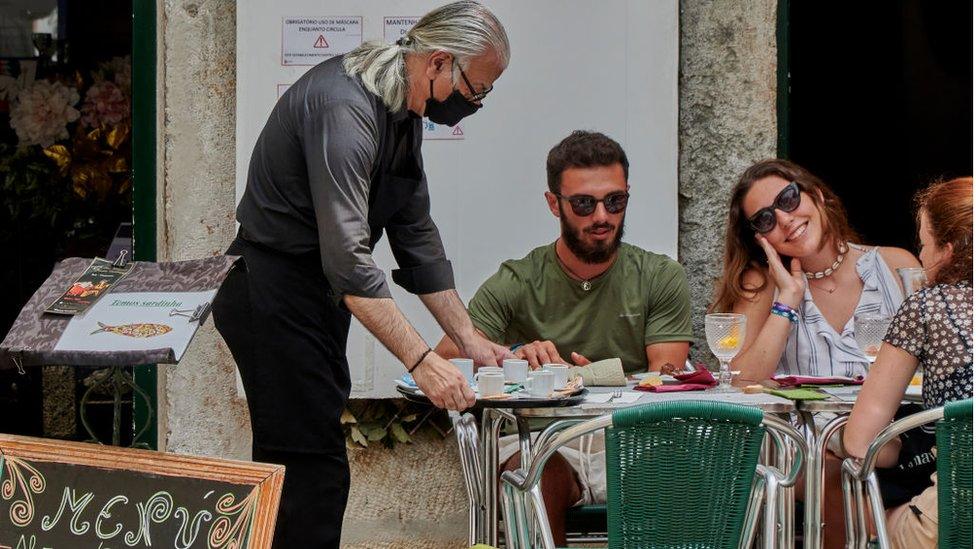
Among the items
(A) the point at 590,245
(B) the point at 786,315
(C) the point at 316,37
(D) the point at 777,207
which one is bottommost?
(B) the point at 786,315

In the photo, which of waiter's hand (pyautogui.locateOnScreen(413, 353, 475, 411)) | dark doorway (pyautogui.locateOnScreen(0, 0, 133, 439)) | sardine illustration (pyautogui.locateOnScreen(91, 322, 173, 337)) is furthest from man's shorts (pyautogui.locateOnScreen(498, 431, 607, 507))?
dark doorway (pyautogui.locateOnScreen(0, 0, 133, 439))

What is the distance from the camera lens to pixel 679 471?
105 inches

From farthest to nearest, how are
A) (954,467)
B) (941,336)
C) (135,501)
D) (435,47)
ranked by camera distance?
(435,47) < (941,336) < (954,467) < (135,501)

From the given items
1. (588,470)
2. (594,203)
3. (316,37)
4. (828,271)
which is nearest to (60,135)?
(316,37)

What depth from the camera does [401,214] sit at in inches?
159

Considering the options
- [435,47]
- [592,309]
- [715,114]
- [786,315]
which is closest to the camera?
[435,47]

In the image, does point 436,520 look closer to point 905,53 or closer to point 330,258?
point 330,258

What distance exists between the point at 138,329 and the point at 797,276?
253 cm

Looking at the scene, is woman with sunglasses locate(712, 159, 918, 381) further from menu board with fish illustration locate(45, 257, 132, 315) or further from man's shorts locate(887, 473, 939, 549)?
menu board with fish illustration locate(45, 257, 132, 315)

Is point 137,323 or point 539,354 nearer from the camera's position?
point 137,323

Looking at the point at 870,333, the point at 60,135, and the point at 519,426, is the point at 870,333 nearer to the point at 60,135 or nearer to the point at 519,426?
the point at 519,426

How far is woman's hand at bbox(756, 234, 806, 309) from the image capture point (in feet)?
14.3

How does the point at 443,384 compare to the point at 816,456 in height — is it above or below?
above

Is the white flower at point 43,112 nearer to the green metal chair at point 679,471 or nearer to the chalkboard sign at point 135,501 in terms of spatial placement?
the chalkboard sign at point 135,501
